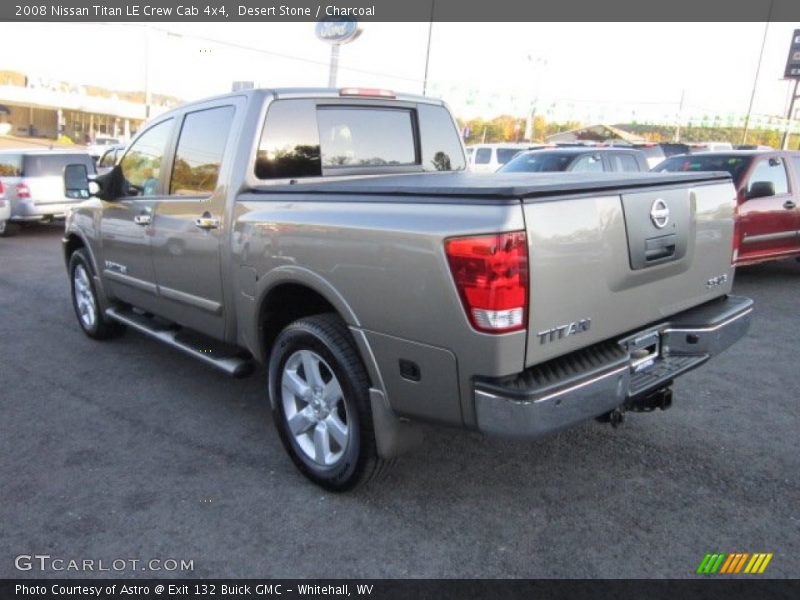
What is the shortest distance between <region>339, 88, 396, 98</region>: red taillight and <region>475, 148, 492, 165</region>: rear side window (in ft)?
44.8

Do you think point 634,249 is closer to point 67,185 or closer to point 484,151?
point 67,185

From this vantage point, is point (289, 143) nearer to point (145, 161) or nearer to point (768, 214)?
point (145, 161)

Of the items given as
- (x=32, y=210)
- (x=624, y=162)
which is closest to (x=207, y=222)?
(x=624, y=162)

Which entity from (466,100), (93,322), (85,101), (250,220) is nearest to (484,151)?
(93,322)

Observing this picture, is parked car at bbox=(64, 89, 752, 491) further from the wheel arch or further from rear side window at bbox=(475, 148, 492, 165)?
rear side window at bbox=(475, 148, 492, 165)

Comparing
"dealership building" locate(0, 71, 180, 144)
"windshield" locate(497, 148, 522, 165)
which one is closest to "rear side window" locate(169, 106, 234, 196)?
"windshield" locate(497, 148, 522, 165)

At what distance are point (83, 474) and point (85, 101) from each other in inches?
2988

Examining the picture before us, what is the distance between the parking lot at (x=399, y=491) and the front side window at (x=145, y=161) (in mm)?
1420

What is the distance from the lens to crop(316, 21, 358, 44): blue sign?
24.8 meters

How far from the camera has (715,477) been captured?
10.9 feet

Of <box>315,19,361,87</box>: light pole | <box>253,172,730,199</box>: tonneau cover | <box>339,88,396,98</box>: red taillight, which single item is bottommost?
<box>253,172,730,199</box>: tonneau cover

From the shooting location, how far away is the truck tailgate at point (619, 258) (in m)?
2.44

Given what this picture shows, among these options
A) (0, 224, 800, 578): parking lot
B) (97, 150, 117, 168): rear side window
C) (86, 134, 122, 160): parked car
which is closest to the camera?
(0, 224, 800, 578): parking lot

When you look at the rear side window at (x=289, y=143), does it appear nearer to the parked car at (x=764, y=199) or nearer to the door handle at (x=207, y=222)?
the door handle at (x=207, y=222)
